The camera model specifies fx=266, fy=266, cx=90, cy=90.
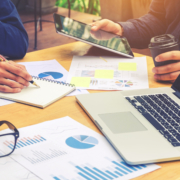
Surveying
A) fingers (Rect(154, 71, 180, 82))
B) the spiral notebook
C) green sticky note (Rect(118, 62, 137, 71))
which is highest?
A: fingers (Rect(154, 71, 180, 82))

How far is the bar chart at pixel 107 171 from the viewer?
48 centimetres

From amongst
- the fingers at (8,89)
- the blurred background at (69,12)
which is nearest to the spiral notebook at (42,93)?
the fingers at (8,89)

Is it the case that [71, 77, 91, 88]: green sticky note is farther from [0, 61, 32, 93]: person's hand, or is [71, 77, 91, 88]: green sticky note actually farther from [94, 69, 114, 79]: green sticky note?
[0, 61, 32, 93]: person's hand

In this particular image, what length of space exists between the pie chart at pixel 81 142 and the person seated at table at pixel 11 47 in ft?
0.92

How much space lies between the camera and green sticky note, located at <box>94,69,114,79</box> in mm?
931

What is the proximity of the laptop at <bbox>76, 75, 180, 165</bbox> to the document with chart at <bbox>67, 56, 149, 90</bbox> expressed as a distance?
94 millimetres

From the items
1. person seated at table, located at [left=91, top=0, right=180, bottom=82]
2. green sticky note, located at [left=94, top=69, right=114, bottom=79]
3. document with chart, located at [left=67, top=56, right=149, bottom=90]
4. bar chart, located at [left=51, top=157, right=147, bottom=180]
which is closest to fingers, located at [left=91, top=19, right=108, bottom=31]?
person seated at table, located at [left=91, top=0, right=180, bottom=82]

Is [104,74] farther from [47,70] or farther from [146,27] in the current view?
[146,27]

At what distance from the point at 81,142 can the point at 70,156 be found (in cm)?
5

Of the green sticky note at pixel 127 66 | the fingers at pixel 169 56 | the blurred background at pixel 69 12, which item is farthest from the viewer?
the blurred background at pixel 69 12

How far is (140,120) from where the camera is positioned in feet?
2.09

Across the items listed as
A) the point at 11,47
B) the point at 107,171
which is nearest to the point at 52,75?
the point at 11,47

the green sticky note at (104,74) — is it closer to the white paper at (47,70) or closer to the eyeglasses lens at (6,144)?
the white paper at (47,70)

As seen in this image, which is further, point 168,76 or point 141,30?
point 141,30
